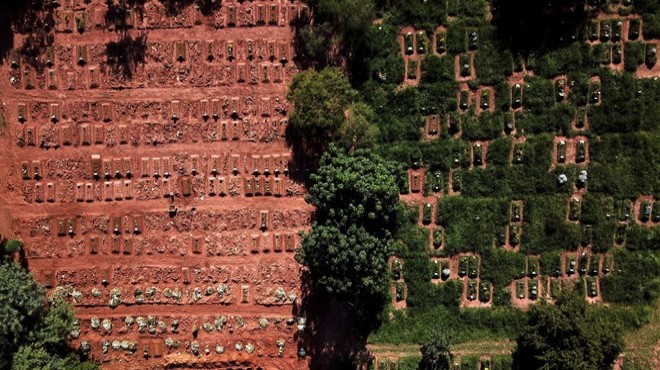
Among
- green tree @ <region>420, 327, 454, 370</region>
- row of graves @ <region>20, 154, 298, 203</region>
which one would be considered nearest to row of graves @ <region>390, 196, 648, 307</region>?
green tree @ <region>420, 327, 454, 370</region>

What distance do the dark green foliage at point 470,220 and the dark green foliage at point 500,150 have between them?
2.32 meters

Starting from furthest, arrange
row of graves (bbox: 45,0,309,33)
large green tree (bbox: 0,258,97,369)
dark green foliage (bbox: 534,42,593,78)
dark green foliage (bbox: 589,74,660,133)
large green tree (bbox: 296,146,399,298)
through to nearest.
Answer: row of graves (bbox: 45,0,309,33) → dark green foliage (bbox: 534,42,593,78) → dark green foliage (bbox: 589,74,660,133) → large green tree (bbox: 0,258,97,369) → large green tree (bbox: 296,146,399,298)

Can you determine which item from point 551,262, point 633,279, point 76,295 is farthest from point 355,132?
point 76,295

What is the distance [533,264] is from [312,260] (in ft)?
42.8

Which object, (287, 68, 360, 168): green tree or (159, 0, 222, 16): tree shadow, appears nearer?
(287, 68, 360, 168): green tree

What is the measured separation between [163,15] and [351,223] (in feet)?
54.9

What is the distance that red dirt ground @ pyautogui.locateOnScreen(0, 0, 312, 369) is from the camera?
40500mm

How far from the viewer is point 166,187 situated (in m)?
40.9

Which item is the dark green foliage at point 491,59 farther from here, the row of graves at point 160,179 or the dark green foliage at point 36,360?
the dark green foliage at point 36,360

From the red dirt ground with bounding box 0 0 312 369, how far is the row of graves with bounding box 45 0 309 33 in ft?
0.27

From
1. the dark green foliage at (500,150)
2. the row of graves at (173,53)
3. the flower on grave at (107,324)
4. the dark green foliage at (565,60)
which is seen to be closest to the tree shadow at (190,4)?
the row of graves at (173,53)

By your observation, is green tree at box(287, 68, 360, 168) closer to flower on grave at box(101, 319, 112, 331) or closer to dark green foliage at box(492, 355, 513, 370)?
dark green foliage at box(492, 355, 513, 370)

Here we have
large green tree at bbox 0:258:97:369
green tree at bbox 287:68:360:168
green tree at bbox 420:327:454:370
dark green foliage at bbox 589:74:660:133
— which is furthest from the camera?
dark green foliage at bbox 589:74:660:133

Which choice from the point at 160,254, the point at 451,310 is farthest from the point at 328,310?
the point at 160,254
